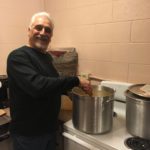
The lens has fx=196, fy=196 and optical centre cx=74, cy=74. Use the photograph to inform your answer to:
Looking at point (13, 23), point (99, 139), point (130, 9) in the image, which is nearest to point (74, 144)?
point (99, 139)

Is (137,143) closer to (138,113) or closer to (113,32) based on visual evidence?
(138,113)

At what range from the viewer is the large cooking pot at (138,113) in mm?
1053

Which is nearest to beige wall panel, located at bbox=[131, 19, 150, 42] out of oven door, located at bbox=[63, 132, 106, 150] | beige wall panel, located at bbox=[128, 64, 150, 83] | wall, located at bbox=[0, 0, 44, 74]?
beige wall panel, located at bbox=[128, 64, 150, 83]

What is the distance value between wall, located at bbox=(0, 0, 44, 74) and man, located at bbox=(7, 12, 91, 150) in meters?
0.67

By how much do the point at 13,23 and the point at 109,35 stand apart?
3.07ft

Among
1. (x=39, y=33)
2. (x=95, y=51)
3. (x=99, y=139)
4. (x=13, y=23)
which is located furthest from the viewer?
(x=13, y=23)

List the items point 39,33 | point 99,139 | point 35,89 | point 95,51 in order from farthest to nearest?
point 95,51 < point 39,33 < point 99,139 < point 35,89

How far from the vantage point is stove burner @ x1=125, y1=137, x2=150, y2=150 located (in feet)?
3.46

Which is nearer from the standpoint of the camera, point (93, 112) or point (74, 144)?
point (93, 112)

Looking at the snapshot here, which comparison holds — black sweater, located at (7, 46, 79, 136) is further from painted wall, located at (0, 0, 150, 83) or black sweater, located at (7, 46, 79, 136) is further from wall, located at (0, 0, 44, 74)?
wall, located at (0, 0, 44, 74)

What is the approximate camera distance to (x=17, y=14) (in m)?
1.90

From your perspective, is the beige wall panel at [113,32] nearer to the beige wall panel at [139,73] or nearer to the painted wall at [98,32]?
the painted wall at [98,32]

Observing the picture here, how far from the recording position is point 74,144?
1.24 meters

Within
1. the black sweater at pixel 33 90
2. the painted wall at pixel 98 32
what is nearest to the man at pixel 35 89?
the black sweater at pixel 33 90
